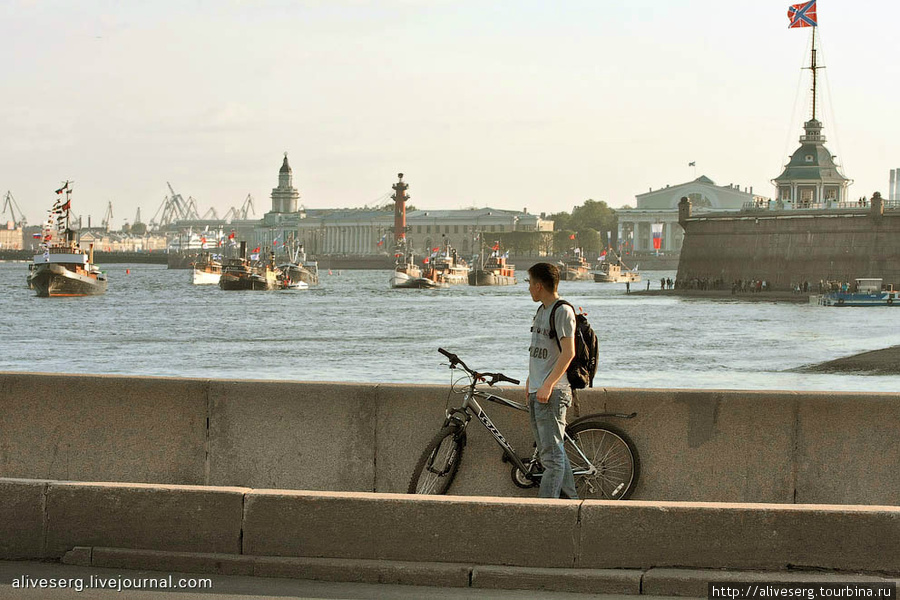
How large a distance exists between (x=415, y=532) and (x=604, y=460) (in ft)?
6.36

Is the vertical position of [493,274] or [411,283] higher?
[493,274]

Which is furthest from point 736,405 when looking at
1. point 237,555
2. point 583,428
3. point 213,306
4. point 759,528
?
point 213,306

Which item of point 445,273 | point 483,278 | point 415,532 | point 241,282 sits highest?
point 415,532

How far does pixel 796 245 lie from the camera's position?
3757 inches

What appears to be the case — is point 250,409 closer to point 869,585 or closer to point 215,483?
point 215,483

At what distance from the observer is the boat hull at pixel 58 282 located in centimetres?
10162

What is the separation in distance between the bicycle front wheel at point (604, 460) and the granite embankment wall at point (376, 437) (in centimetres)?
19

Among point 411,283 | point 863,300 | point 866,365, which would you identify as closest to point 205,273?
point 411,283

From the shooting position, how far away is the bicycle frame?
28.2 feet

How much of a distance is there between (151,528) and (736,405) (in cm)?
382

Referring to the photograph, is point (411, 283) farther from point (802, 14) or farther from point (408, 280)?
point (802, 14)

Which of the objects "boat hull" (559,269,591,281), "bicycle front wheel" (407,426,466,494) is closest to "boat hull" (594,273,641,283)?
"boat hull" (559,269,591,281)

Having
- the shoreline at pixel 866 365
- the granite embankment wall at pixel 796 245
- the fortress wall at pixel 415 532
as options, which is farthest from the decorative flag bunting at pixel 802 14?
the fortress wall at pixel 415 532

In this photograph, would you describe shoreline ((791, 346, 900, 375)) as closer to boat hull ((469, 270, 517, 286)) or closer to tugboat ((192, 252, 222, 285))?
tugboat ((192, 252, 222, 285))
